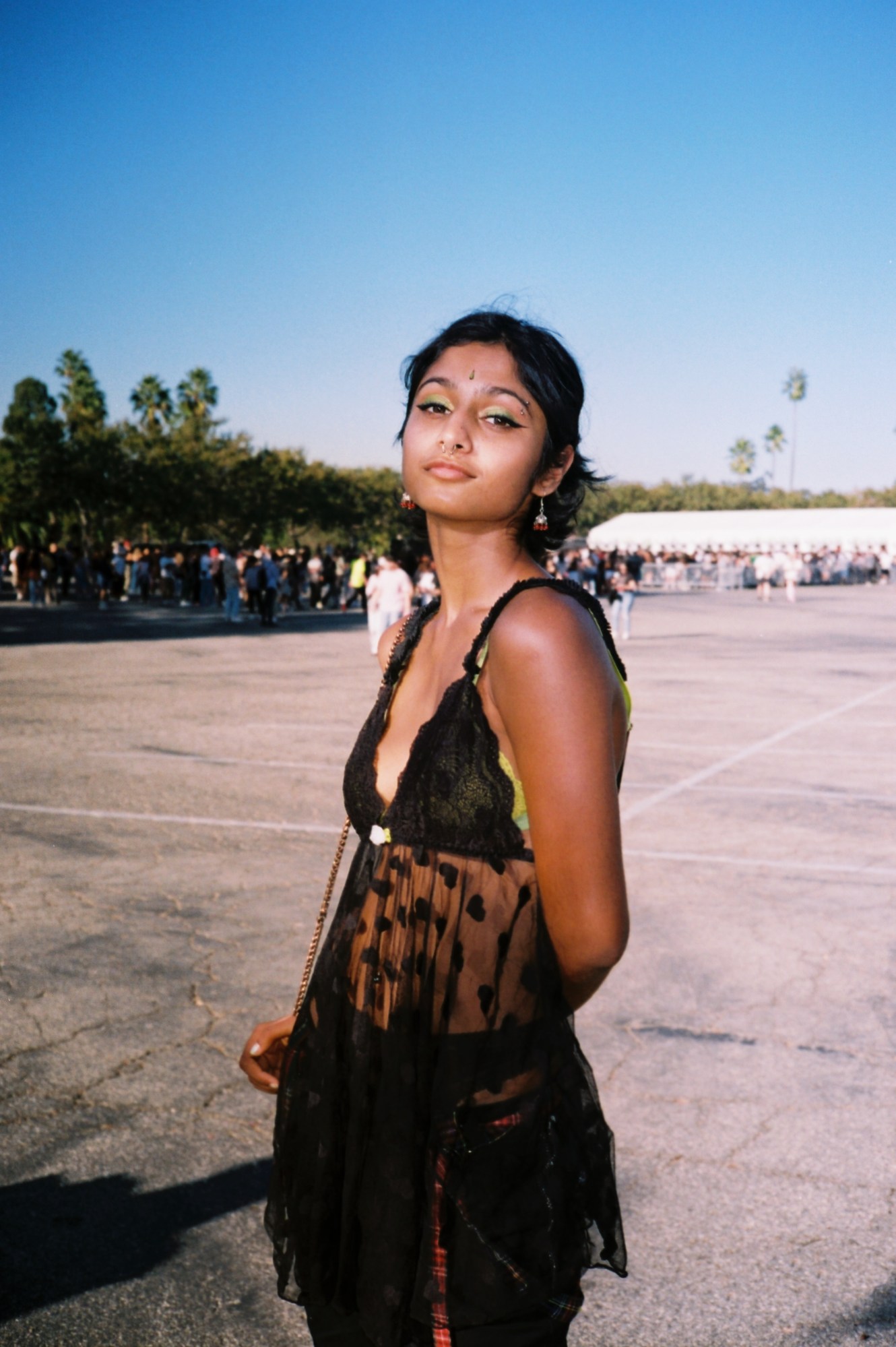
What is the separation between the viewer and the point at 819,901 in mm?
6090

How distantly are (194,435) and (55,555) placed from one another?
67.7 ft

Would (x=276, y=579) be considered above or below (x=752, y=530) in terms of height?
below

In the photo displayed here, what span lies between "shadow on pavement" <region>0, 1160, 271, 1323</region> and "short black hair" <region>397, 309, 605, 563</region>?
7.25 feet

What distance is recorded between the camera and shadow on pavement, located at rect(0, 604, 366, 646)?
23578mm

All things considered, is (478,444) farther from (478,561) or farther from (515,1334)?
(515,1334)

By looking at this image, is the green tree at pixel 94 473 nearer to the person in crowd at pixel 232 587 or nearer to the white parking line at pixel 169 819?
the person in crowd at pixel 232 587

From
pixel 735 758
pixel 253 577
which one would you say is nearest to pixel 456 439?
pixel 735 758

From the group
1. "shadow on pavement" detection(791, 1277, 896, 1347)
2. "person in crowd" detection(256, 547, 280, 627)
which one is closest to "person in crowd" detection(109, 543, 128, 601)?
"person in crowd" detection(256, 547, 280, 627)

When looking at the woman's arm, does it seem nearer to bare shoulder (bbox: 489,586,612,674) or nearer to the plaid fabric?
bare shoulder (bbox: 489,586,612,674)

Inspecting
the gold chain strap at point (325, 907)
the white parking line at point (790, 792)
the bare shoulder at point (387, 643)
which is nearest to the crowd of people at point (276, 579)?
the white parking line at point (790, 792)

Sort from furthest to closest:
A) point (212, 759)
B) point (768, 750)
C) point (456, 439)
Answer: point (768, 750)
point (212, 759)
point (456, 439)

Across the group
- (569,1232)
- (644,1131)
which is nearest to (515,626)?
(569,1232)

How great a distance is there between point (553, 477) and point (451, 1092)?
2.89ft

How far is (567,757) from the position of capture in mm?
1505
